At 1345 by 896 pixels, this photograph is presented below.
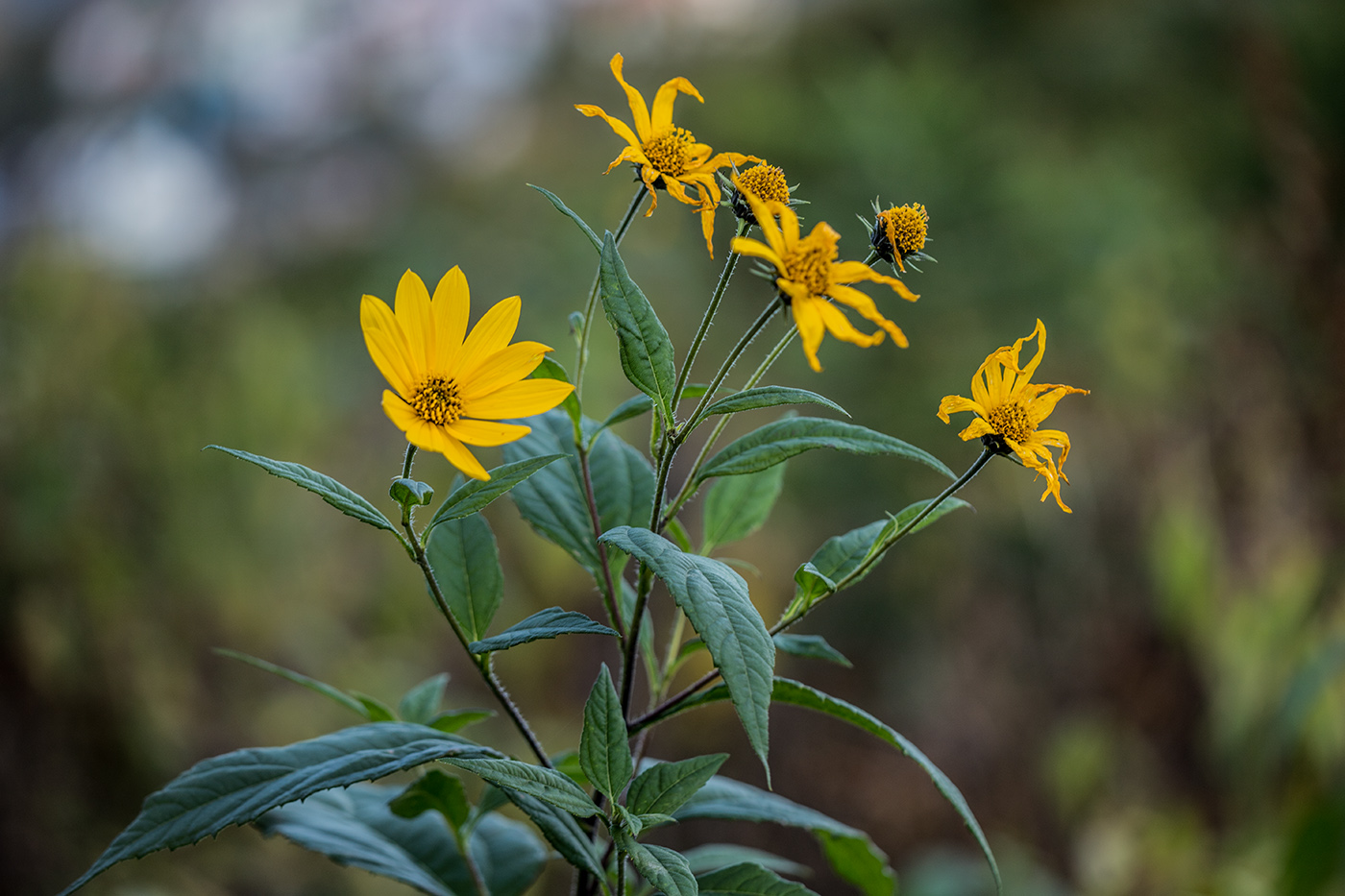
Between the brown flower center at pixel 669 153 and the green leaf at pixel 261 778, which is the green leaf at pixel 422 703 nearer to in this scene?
the green leaf at pixel 261 778

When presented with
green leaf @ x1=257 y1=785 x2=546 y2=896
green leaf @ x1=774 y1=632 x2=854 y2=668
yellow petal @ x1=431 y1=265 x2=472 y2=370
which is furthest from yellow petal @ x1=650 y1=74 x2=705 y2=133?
green leaf @ x1=257 y1=785 x2=546 y2=896

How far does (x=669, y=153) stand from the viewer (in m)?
0.35

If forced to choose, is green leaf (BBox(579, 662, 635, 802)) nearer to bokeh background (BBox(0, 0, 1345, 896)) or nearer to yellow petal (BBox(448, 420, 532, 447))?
yellow petal (BBox(448, 420, 532, 447))

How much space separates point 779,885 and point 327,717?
1.08 meters

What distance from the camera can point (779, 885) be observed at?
1.12 feet

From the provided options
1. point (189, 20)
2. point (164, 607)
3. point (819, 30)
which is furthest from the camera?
point (819, 30)

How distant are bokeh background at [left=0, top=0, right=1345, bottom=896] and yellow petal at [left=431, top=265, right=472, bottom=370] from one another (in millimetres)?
847

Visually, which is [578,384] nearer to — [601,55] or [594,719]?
[594,719]

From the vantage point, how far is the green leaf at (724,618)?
9.7 inches

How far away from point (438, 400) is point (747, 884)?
22 centimetres

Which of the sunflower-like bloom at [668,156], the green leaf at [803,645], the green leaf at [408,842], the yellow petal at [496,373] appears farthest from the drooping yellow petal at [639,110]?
the green leaf at [408,842]

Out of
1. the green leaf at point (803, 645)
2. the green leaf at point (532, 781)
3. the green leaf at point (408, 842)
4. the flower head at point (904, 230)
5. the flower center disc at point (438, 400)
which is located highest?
the flower head at point (904, 230)

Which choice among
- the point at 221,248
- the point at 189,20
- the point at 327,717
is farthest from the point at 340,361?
the point at 327,717

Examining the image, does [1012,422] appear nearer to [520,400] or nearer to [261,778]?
[520,400]
